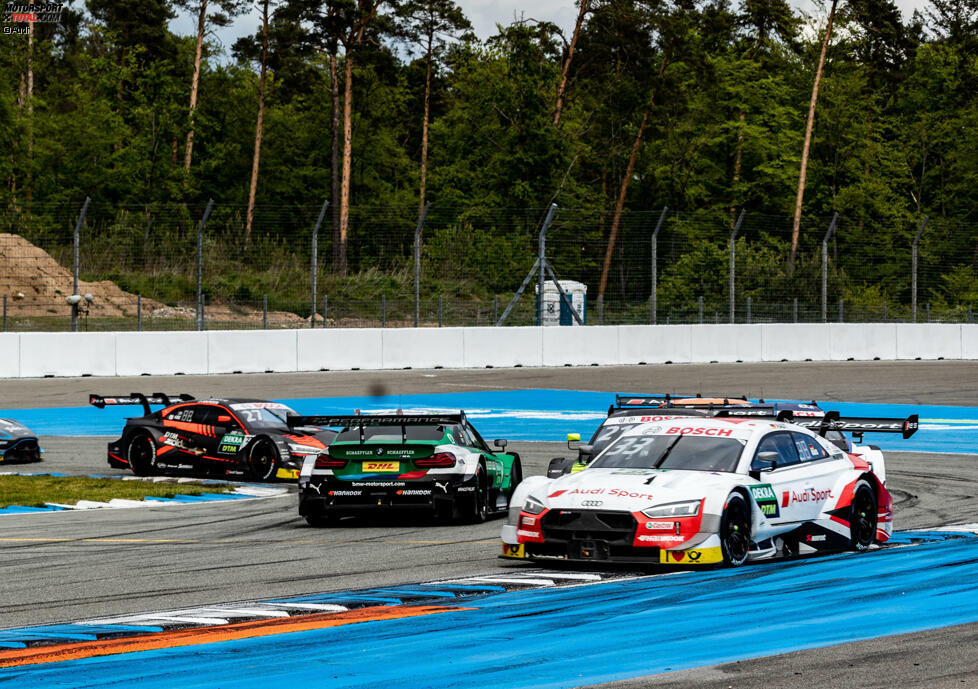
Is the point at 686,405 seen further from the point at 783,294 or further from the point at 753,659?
the point at 783,294

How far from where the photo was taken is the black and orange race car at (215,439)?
19.6 meters

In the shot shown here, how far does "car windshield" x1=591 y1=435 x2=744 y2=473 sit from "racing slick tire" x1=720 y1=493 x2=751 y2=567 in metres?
0.40

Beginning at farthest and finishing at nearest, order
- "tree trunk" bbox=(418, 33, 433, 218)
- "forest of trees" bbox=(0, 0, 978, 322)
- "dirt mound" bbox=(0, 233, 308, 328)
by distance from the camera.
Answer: "tree trunk" bbox=(418, 33, 433, 218) → "forest of trees" bbox=(0, 0, 978, 322) → "dirt mound" bbox=(0, 233, 308, 328)

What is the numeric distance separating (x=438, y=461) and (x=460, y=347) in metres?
22.4

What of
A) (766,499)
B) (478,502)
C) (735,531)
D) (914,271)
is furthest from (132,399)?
(914,271)

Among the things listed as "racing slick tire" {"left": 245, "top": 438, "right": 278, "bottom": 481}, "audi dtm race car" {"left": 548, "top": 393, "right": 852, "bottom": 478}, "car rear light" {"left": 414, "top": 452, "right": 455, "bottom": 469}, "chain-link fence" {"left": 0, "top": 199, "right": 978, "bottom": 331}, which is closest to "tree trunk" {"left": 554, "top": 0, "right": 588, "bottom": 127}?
"chain-link fence" {"left": 0, "top": 199, "right": 978, "bottom": 331}

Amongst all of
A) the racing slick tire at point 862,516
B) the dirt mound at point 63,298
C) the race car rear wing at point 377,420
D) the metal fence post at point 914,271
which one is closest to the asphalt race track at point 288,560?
the race car rear wing at point 377,420

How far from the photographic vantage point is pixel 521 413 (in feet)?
98.1

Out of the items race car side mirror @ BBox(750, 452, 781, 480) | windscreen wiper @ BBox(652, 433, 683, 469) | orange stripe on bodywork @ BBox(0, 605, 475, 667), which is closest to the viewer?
orange stripe on bodywork @ BBox(0, 605, 475, 667)

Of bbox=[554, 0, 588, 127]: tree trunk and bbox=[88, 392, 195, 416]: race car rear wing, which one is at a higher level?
bbox=[554, 0, 588, 127]: tree trunk

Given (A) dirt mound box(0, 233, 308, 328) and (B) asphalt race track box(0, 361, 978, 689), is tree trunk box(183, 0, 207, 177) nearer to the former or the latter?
(A) dirt mound box(0, 233, 308, 328)

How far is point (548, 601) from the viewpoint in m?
9.09

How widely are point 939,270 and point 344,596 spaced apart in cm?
3717
